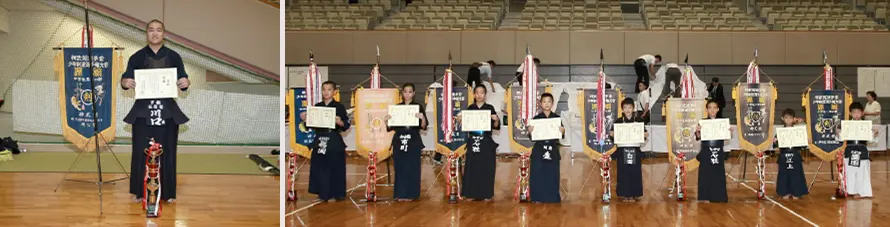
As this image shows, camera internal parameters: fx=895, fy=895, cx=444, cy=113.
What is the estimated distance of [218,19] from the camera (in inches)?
364

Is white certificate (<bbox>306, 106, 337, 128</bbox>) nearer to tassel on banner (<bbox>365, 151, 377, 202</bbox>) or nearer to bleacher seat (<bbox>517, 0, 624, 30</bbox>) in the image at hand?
tassel on banner (<bbox>365, 151, 377, 202</bbox>)

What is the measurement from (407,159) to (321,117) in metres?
0.88

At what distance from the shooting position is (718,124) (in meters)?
7.91

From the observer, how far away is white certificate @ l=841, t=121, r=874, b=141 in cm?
834

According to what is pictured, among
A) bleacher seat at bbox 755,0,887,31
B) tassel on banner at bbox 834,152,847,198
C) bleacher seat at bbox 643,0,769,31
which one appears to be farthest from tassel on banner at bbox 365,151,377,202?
bleacher seat at bbox 755,0,887,31

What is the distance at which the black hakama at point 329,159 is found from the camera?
771 centimetres

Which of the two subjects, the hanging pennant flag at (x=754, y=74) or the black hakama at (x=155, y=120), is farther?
the hanging pennant flag at (x=754, y=74)

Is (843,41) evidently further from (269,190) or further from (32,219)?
(32,219)

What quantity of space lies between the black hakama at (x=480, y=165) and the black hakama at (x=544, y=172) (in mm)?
363

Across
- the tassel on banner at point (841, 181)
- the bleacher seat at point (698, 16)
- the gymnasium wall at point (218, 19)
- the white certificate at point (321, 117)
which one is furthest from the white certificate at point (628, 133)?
the bleacher seat at point (698, 16)

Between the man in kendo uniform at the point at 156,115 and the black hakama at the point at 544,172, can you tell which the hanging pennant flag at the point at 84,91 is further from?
the black hakama at the point at 544,172

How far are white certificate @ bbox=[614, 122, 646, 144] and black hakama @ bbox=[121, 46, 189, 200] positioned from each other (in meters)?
3.68

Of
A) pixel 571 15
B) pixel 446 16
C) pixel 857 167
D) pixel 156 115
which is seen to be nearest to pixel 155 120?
pixel 156 115

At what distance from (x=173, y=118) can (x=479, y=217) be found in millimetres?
2400
